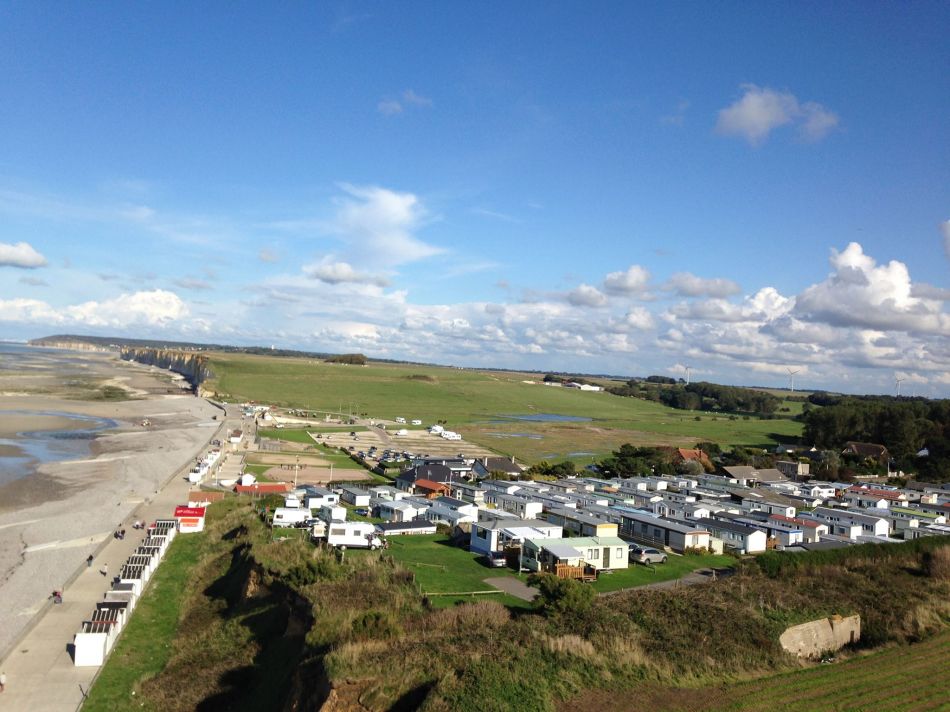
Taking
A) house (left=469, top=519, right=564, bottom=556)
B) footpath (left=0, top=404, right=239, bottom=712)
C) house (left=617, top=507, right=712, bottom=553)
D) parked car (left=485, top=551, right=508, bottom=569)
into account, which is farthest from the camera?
house (left=617, top=507, right=712, bottom=553)

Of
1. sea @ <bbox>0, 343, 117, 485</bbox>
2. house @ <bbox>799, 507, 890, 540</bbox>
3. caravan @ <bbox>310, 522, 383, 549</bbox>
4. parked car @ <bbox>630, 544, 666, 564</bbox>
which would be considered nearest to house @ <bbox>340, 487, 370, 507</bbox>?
caravan @ <bbox>310, 522, 383, 549</bbox>

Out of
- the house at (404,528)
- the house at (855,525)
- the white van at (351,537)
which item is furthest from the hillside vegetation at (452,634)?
the house at (855,525)

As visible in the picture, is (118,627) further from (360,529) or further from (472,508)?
(472,508)

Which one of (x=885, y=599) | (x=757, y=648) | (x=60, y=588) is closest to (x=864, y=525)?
(x=885, y=599)

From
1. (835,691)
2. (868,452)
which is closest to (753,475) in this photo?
(868,452)

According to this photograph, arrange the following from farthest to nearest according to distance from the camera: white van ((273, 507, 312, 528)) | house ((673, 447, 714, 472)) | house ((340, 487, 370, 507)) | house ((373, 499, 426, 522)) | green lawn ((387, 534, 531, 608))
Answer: house ((673, 447, 714, 472)), house ((340, 487, 370, 507)), house ((373, 499, 426, 522)), white van ((273, 507, 312, 528)), green lawn ((387, 534, 531, 608))

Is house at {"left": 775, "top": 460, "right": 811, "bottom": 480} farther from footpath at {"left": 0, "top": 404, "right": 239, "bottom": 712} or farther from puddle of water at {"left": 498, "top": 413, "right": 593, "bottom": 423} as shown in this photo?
footpath at {"left": 0, "top": 404, "right": 239, "bottom": 712}

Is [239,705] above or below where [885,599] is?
below

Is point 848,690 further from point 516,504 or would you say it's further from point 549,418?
point 549,418
